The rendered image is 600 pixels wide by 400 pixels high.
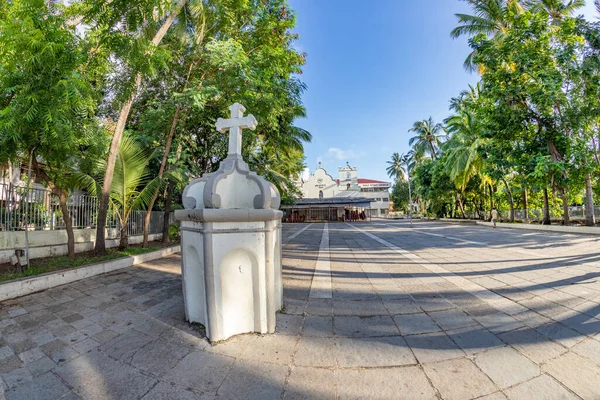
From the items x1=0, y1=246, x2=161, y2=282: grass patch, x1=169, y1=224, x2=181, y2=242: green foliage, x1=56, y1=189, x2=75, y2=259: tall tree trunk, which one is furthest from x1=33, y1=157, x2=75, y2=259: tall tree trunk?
x1=169, y1=224, x2=181, y2=242: green foliage

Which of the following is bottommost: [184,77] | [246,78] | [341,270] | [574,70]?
[341,270]

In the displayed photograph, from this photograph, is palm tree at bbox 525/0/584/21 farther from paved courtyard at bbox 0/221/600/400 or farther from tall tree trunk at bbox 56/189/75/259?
tall tree trunk at bbox 56/189/75/259

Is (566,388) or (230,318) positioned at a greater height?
(230,318)

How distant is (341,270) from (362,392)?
3496 mm

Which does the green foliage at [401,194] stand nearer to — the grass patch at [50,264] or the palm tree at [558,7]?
the palm tree at [558,7]

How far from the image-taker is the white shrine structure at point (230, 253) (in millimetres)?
2393

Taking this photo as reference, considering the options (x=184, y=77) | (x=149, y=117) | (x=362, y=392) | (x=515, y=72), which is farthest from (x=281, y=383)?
(x=515, y=72)

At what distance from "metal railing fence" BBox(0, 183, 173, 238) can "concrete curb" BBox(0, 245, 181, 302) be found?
1.26 meters

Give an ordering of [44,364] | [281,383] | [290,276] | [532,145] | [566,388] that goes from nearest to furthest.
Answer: [566,388], [281,383], [44,364], [290,276], [532,145]

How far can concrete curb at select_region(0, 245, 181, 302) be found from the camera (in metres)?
3.83

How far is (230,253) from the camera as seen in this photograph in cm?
249

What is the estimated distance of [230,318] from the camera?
98.1 inches

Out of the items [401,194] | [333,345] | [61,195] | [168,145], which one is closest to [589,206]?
[333,345]

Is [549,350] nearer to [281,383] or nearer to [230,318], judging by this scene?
[281,383]
